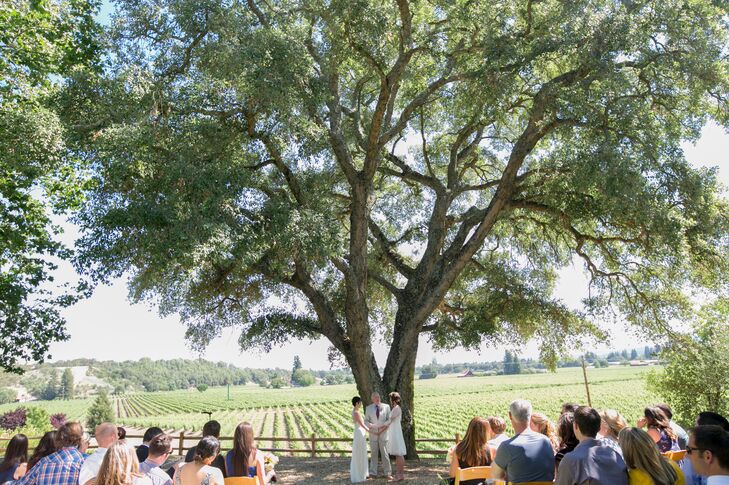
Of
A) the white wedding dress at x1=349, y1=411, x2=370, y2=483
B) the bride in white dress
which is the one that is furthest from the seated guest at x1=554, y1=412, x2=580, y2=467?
the white wedding dress at x1=349, y1=411, x2=370, y2=483

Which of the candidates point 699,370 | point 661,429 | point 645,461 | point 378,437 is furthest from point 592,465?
point 699,370

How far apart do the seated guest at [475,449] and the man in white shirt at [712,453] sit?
194 cm

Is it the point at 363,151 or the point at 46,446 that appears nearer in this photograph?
the point at 46,446

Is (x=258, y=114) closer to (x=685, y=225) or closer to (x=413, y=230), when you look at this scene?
(x=413, y=230)

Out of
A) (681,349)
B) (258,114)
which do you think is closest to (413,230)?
(258,114)

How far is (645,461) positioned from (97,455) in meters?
4.36

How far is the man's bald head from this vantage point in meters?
4.50

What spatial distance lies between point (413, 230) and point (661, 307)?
280 inches

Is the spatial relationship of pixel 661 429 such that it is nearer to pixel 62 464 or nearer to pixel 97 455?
pixel 97 455

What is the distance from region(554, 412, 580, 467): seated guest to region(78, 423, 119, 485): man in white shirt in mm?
3947

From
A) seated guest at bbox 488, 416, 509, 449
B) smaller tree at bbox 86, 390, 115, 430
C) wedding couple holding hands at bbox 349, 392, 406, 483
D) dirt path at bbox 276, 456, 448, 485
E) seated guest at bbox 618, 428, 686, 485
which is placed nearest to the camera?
seated guest at bbox 618, 428, 686, 485

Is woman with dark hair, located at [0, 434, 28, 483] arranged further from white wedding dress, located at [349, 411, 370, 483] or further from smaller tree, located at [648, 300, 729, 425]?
smaller tree, located at [648, 300, 729, 425]

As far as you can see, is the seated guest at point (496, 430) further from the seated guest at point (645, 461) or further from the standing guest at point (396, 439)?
the standing guest at point (396, 439)

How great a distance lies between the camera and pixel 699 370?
15609mm
